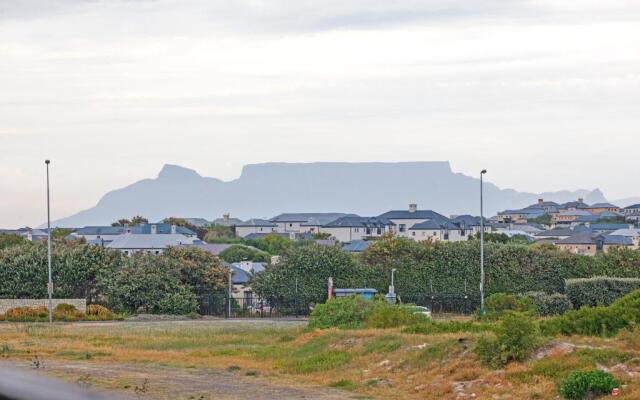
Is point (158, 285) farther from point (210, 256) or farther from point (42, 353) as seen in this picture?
point (42, 353)

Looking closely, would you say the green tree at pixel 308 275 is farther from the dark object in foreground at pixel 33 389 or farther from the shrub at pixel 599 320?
the dark object in foreground at pixel 33 389

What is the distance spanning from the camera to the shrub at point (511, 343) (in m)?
26.5

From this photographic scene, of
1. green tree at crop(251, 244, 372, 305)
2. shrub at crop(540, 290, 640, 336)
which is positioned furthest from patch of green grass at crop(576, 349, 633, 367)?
green tree at crop(251, 244, 372, 305)

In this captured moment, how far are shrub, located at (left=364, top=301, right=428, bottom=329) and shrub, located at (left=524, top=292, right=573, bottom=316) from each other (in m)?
19.7

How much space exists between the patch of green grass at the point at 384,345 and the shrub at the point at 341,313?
441 inches

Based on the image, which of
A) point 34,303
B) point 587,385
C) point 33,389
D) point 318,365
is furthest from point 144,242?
point 33,389

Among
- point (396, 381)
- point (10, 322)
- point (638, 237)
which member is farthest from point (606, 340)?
point (638, 237)

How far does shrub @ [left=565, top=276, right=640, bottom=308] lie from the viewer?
64.0 meters

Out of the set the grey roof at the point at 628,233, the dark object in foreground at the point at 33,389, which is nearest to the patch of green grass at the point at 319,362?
the dark object in foreground at the point at 33,389

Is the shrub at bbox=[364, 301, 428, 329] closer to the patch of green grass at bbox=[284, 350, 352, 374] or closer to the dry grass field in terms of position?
the dry grass field

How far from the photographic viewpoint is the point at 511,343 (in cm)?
2672

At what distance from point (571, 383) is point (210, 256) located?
2400 inches

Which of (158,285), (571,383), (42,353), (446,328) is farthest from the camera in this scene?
(158,285)

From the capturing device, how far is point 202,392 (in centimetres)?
2708
